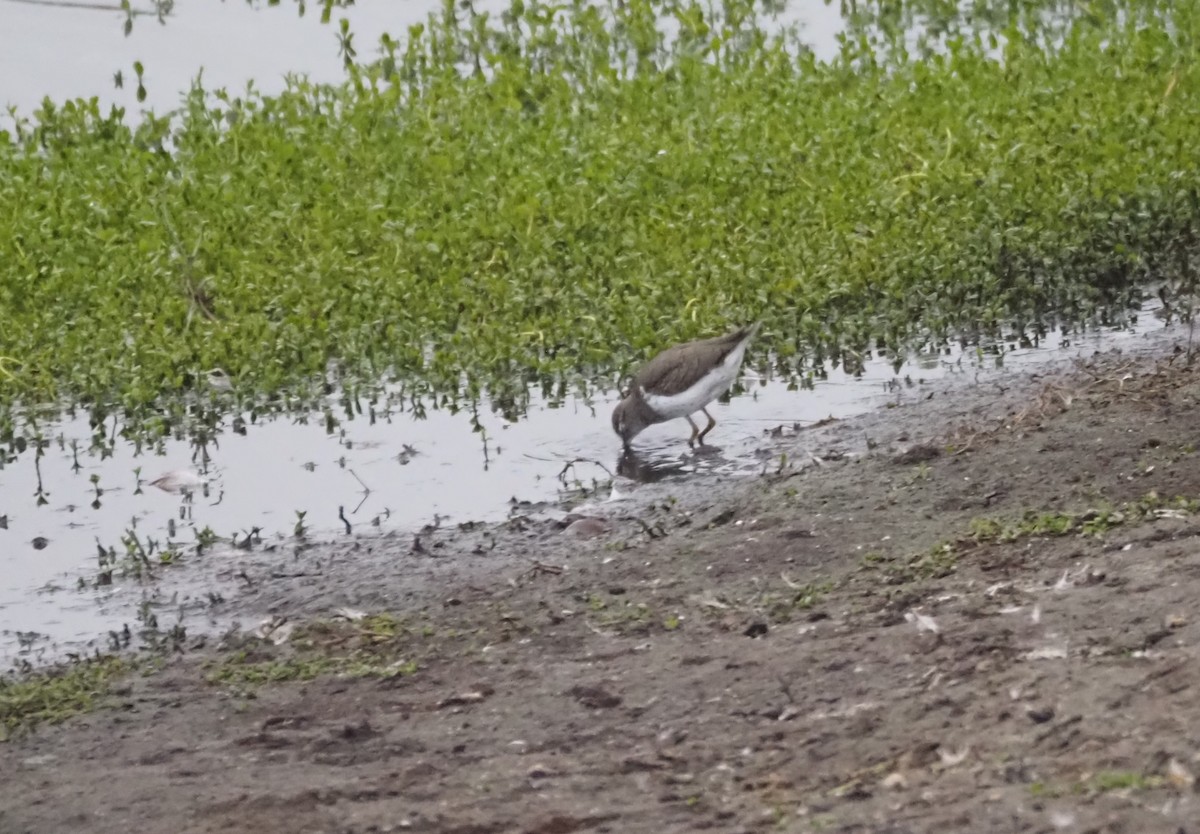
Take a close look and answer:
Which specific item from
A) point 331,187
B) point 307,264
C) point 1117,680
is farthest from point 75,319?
point 1117,680

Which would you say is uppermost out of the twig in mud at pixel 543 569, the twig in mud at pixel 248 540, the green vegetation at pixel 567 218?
the green vegetation at pixel 567 218

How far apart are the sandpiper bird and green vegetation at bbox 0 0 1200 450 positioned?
0.79 metres

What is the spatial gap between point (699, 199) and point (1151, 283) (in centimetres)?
275

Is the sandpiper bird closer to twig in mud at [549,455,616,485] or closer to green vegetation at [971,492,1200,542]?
twig in mud at [549,455,616,485]

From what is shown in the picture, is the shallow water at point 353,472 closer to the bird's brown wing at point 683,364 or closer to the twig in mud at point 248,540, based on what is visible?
the twig in mud at point 248,540

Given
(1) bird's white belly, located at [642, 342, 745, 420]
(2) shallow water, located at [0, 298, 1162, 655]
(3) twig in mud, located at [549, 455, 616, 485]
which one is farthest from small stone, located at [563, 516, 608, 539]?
(1) bird's white belly, located at [642, 342, 745, 420]

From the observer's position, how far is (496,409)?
959 cm

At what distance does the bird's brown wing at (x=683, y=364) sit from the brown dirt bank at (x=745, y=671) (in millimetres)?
623

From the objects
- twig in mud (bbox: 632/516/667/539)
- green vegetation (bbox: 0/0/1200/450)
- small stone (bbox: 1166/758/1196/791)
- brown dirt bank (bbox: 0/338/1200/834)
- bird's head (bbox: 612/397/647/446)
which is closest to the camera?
small stone (bbox: 1166/758/1196/791)

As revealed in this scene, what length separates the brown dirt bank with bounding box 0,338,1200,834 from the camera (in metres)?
4.44

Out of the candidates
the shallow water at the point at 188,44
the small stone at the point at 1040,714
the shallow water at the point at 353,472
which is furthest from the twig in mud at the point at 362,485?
the shallow water at the point at 188,44

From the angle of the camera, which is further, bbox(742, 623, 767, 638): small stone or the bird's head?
the bird's head

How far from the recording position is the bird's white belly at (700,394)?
29.1ft

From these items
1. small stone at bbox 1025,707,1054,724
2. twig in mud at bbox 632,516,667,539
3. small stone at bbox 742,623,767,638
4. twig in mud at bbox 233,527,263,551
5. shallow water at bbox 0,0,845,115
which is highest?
shallow water at bbox 0,0,845,115
